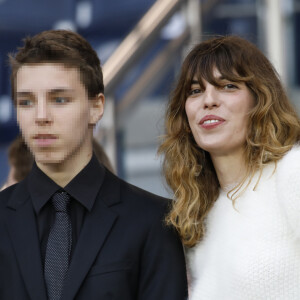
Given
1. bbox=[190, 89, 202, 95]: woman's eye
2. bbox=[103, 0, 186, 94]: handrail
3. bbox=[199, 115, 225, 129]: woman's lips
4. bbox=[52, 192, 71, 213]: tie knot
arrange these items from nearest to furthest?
bbox=[52, 192, 71, 213]: tie knot → bbox=[199, 115, 225, 129]: woman's lips → bbox=[190, 89, 202, 95]: woman's eye → bbox=[103, 0, 186, 94]: handrail

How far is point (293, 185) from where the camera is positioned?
228 cm

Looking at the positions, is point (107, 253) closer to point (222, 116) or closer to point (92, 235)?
point (92, 235)

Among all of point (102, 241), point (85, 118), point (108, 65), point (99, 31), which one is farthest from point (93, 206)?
point (99, 31)

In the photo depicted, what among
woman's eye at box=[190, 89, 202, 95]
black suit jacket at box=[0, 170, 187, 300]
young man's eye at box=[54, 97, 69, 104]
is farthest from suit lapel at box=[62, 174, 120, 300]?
woman's eye at box=[190, 89, 202, 95]

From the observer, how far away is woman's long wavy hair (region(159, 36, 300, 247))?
246cm

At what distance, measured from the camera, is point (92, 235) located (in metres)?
2.21

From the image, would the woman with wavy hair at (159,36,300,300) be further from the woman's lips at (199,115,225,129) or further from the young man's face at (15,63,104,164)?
the young man's face at (15,63,104,164)

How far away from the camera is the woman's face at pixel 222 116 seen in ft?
7.99

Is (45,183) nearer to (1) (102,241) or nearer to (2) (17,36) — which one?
(1) (102,241)

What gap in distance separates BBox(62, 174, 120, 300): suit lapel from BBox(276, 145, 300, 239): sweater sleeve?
0.54 m

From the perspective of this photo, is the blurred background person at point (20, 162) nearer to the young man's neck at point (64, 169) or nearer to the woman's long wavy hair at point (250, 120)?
the woman's long wavy hair at point (250, 120)

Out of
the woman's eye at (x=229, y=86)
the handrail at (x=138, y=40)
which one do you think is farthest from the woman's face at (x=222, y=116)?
the handrail at (x=138, y=40)

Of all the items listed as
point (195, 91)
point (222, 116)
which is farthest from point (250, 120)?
point (195, 91)

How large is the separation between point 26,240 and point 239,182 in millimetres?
791
